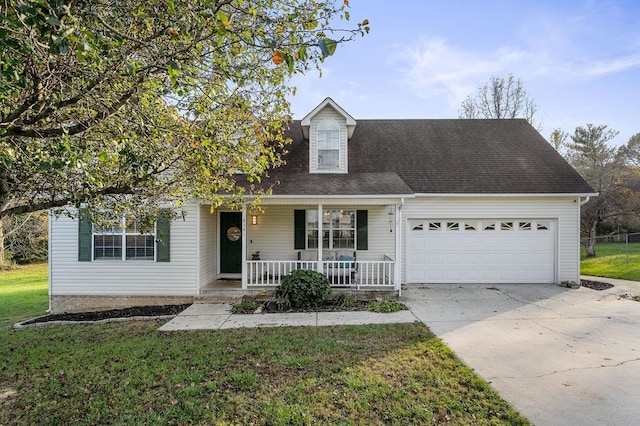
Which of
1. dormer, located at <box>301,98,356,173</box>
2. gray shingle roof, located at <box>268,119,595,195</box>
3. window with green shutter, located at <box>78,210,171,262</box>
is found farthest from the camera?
dormer, located at <box>301,98,356,173</box>

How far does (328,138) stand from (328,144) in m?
0.20

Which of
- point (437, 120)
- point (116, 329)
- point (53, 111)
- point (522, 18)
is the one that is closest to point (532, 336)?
point (53, 111)

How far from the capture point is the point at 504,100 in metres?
21.2

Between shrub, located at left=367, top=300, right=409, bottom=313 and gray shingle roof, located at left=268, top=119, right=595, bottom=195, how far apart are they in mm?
3025

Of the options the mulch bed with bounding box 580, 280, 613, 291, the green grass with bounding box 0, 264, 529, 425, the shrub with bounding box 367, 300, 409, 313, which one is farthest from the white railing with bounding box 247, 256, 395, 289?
the mulch bed with bounding box 580, 280, 613, 291

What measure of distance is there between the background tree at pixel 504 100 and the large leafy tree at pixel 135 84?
2034 centimetres

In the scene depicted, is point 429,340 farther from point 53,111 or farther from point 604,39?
point 604,39

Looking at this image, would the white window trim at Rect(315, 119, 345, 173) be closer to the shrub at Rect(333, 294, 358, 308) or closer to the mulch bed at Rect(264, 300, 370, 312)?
the shrub at Rect(333, 294, 358, 308)

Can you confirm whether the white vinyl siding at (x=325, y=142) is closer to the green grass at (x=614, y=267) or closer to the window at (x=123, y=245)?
the window at (x=123, y=245)

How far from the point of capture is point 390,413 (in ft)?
11.6

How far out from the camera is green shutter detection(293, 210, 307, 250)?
1086cm

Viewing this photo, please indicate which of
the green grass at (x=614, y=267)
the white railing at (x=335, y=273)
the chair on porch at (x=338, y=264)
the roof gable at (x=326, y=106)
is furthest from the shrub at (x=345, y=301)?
the green grass at (x=614, y=267)

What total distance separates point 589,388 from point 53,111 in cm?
714

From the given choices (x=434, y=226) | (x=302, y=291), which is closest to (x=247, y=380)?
(x=302, y=291)
